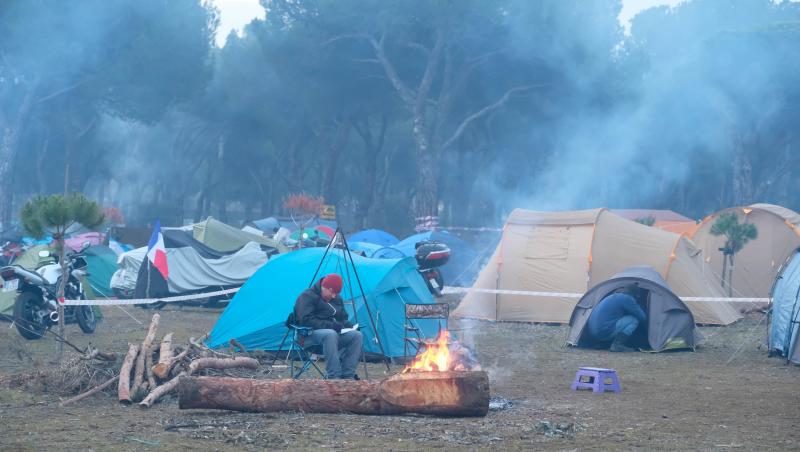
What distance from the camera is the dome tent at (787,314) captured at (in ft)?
36.1

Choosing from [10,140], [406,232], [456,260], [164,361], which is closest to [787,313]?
[164,361]

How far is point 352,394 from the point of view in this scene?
7.28m

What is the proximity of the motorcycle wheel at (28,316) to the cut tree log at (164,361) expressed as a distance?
4233 millimetres

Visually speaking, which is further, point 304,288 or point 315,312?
point 304,288

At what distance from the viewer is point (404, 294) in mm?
11719

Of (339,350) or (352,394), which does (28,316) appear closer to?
(339,350)

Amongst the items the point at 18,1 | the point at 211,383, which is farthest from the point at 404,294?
the point at 18,1

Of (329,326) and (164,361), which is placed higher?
(329,326)

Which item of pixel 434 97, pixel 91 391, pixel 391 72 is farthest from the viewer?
pixel 434 97

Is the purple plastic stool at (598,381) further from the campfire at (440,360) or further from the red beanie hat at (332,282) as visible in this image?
the red beanie hat at (332,282)

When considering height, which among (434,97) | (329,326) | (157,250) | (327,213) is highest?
(434,97)

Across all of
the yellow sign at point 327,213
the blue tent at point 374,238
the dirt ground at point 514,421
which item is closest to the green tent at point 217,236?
the blue tent at point 374,238

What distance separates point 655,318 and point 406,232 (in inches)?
1356

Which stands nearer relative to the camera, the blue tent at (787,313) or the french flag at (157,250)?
the blue tent at (787,313)
